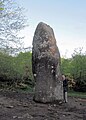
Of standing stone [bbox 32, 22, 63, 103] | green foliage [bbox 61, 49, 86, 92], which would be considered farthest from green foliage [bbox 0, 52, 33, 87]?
standing stone [bbox 32, 22, 63, 103]

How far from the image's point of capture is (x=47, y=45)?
639 inches

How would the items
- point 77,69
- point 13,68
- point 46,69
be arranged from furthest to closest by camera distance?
point 77,69
point 13,68
point 46,69

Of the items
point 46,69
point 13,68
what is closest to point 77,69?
point 13,68

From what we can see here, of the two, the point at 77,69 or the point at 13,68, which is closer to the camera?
the point at 13,68

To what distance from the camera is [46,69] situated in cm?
1573

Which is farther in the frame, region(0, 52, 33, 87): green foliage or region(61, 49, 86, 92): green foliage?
region(61, 49, 86, 92): green foliage

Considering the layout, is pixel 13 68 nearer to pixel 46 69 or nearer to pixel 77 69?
pixel 77 69

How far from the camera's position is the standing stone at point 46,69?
1552 cm

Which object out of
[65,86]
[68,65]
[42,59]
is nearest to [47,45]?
[42,59]

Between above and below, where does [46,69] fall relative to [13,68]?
below

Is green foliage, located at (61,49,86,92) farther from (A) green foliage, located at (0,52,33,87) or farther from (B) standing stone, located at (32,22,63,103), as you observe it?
(B) standing stone, located at (32,22,63,103)

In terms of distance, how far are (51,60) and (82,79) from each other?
19340mm

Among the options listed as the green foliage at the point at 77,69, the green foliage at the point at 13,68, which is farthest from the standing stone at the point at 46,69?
the green foliage at the point at 77,69

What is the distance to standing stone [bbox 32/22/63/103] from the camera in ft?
50.9
